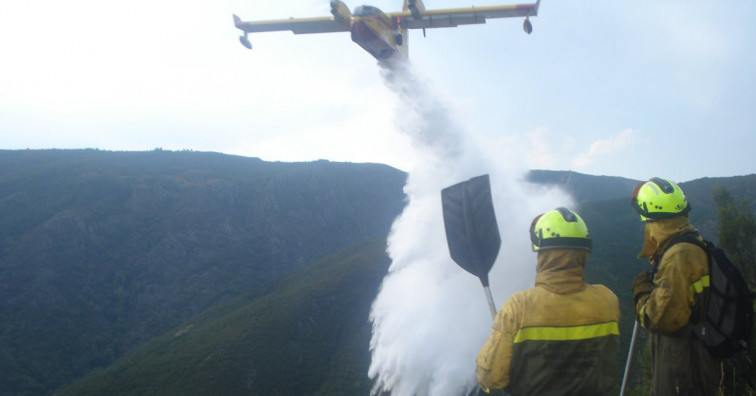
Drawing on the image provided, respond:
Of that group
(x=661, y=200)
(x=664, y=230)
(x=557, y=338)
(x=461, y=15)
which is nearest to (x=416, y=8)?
(x=461, y=15)

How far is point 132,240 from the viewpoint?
6769 centimetres

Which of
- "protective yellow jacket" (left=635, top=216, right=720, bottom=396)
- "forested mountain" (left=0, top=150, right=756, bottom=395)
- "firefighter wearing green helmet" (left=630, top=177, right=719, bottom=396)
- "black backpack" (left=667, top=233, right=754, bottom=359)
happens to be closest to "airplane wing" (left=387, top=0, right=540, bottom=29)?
"firefighter wearing green helmet" (left=630, top=177, right=719, bottom=396)

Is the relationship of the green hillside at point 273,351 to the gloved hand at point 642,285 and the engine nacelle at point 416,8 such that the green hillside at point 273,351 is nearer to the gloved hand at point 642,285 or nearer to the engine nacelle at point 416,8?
the engine nacelle at point 416,8

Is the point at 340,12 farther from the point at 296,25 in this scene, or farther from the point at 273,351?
the point at 273,351

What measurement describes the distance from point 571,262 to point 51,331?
59.3m

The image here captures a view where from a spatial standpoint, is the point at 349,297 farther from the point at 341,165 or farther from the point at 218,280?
the point at 341,165

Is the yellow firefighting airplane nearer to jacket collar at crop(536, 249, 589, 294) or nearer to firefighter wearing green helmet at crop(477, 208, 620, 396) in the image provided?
jacket collar at crop(536, 249, 589, 294)

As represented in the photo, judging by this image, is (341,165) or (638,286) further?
(341,165)

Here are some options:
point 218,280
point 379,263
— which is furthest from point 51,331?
point 379,263

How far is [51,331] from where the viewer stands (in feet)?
160

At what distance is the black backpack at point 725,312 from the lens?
12.6 feet

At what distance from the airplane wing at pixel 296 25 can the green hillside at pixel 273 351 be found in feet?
74.8

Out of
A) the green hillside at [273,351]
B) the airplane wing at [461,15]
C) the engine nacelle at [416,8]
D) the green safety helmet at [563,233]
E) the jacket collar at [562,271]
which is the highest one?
the engine nacelle at [416,8]

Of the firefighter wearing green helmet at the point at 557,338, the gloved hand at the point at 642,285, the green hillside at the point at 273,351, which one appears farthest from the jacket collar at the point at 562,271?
the green hillside at the point at 273,351
